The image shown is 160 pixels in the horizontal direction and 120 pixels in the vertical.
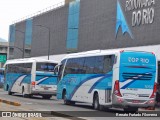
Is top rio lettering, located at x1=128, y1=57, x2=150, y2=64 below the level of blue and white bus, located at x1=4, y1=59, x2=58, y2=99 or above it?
above

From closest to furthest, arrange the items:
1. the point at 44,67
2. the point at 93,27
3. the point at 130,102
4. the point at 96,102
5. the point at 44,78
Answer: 1. the point at 130,102
2. the point at 96,102
3. the point at 44,78
4. the point at 44,67
5. the point at 93,27

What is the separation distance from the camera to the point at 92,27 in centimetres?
6581

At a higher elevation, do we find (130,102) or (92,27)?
(92,27)

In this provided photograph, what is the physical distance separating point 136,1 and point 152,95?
Answer: 32.9 meters

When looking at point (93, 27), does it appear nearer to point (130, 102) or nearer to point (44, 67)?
point (44, 67)

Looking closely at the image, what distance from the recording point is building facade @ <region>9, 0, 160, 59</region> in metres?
52.3

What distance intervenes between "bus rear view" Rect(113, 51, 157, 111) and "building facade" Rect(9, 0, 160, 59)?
2742cm

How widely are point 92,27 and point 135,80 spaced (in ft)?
144

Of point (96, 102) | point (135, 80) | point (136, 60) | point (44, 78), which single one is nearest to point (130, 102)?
point (135, 80)

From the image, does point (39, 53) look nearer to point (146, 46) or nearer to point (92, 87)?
point (146, 46)

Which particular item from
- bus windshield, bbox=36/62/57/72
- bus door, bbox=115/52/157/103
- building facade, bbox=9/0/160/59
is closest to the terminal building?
building facade, bbox=9/0/160/59

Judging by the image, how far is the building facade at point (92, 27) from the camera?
52.3 m

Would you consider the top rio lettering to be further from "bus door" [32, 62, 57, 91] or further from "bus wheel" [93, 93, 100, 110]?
"bus door" [32, 62, 57, 91]

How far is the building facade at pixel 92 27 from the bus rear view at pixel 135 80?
90.0 feet
